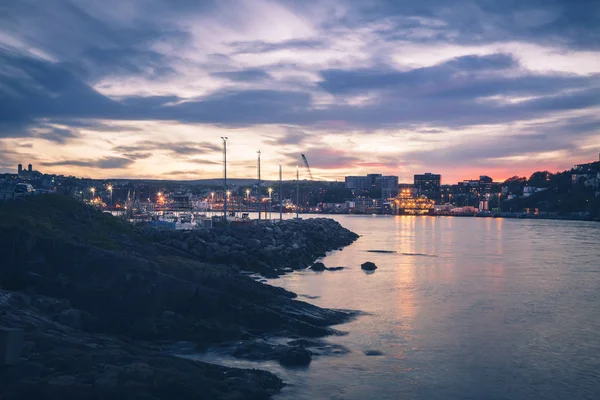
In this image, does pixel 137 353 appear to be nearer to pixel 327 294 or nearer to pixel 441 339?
pixel 441 339

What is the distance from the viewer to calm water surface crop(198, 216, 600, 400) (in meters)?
16.1

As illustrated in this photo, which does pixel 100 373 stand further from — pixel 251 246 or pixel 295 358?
pixel 251 246

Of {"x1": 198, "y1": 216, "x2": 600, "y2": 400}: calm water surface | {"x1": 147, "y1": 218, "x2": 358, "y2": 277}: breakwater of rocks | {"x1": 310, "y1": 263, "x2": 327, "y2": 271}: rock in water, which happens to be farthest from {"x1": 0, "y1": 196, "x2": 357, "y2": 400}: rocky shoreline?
{"x1": 310, "y1": 263, "x2": 327, "y2": 271}: rock in water

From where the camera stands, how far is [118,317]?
18.2 meters

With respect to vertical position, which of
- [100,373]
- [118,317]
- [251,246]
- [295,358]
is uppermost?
[251,246]

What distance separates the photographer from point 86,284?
19.2m

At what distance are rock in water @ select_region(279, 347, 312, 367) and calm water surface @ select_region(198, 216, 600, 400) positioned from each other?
336mm

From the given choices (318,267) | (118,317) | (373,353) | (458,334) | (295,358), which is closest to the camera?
(295,358)

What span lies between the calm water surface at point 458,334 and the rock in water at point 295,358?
336 millimetres

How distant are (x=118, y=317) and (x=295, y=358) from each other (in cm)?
630

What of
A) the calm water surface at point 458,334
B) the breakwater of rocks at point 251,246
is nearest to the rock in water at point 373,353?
the calm water surface at point 458,334

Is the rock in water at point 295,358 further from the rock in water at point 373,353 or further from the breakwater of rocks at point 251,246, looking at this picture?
the breakwater of rocks at point 251,246

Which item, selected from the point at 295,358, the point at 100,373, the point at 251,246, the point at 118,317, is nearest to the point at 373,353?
the point at 295,358

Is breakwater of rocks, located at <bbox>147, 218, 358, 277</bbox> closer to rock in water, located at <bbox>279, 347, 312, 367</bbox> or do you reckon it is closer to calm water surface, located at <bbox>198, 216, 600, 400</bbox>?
calm water surface, located at <bbox>198, 216, 600, 400</bbox>
